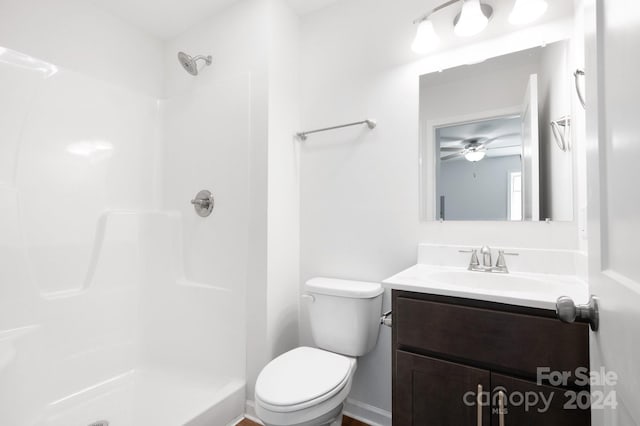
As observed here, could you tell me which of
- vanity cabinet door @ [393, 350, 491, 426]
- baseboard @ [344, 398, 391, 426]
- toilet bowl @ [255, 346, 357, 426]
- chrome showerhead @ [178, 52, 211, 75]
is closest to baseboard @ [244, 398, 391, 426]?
baseboard @ [344, 398, 391, 426]

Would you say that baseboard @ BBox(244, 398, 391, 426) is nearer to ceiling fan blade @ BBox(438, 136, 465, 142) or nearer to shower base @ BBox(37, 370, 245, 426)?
shower base @ BBox(37, 370, 245, 426)

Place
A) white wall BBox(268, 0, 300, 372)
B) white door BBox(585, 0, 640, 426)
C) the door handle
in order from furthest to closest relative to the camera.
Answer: white wall BBox(268, 0, 300, 372)
the door handle
white door BBox(585, 0, 640, 426)

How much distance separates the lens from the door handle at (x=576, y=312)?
57 centimetres

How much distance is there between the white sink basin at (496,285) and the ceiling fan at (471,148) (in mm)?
563

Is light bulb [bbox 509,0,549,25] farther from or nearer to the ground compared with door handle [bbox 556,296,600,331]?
Answer: farther from the ground

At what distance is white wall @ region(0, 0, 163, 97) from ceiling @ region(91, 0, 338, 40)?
7 centimetres

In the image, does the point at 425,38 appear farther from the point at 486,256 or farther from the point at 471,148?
the point at 486,256

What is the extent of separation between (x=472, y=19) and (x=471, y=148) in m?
0.58

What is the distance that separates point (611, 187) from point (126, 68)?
2491 mm

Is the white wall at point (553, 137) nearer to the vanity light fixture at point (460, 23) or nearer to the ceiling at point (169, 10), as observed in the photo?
the vanity light fixture at point (460, 23)

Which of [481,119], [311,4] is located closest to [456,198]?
[481,119]

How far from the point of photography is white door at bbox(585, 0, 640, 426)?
39 centimetres

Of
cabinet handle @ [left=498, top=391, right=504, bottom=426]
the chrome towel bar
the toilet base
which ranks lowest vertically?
the toilet base

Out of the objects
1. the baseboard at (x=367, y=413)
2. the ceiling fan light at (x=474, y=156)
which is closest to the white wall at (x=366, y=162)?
the baseboard at (x=367, y=413)
